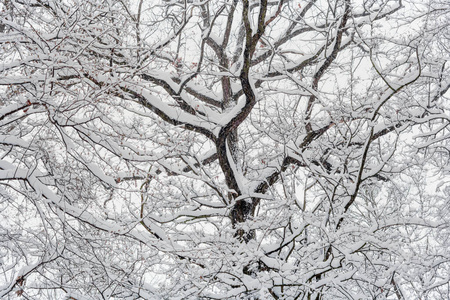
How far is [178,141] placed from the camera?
4.63 metres

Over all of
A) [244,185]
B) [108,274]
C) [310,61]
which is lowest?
[108,274]

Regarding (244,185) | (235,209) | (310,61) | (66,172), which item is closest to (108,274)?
(66,172)

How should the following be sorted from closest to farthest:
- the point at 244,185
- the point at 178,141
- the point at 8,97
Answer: the point at 8,97, the point at 178,141, the point at 244,185

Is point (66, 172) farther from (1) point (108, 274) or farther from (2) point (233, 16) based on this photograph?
(2) point (233, 16)

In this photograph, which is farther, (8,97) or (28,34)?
(8,97)

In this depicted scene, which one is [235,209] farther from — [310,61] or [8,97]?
[8,97]

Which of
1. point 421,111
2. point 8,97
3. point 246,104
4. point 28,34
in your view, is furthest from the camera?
point 421,111

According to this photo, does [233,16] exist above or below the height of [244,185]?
above

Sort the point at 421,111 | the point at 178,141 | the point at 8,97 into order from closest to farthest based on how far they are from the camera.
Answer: the point at 8,97 → the point at 178,141 → the point at 421,111

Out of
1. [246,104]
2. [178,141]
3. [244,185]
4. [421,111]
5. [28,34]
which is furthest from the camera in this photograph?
[244,185]

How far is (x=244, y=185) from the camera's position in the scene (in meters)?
6.25

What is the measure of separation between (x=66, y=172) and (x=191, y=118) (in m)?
2.15

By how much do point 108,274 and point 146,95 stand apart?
2835mm

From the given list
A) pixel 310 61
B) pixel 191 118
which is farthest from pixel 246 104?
pixel 310 61
